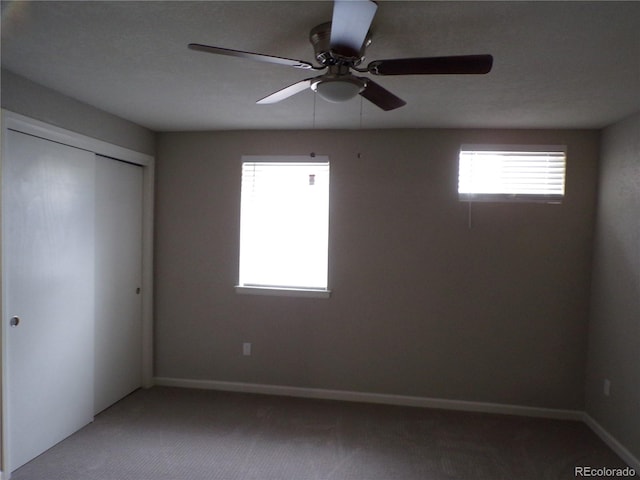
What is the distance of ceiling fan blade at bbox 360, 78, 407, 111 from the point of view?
65.1 inches

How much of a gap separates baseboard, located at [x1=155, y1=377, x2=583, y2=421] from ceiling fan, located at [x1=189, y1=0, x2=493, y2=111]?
261 cm

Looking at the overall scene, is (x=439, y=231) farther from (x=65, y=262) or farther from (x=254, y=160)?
(x=65, y=262)

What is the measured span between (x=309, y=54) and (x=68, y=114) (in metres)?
1.84

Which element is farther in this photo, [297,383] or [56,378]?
[297,383]

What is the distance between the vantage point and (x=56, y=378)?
97.7 inches

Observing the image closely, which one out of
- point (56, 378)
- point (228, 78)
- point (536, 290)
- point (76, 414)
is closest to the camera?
point (228, 78)

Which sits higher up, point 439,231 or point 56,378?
point 439,231

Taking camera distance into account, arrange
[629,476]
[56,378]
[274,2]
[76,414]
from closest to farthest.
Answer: [274,2] < [629,476] < [56,378] < [76,414]

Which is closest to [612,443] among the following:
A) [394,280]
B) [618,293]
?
[618,293]

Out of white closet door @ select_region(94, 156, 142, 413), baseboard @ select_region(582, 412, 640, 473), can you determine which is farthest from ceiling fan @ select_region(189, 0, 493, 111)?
baseboard @ select_region(582, 412, 640, 473)

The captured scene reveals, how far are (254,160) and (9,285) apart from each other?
1987mm

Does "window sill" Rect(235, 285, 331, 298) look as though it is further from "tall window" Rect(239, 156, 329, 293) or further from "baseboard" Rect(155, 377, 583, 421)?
"baseboard" Rect(155, 377, 583, 421)

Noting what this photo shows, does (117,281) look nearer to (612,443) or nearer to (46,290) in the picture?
(46,290)

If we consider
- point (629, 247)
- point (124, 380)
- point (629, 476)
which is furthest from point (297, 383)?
point (629, 247)
